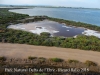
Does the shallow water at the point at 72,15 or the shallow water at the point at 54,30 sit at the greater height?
the shallow water at the point at 54,30

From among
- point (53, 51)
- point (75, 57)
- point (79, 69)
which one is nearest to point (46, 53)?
point (53, 51)

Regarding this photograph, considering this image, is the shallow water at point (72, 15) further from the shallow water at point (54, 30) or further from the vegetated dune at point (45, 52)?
the vegetated dune at point (45, 52)

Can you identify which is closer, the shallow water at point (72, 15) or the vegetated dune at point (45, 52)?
the vegetated dune at point (45, 52)

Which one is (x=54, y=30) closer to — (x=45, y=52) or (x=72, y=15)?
(x=45, y=52)

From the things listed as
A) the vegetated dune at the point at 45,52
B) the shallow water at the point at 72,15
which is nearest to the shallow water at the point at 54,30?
the vegetated dune at the point at 45,52

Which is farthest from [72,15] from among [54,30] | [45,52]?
[45,52]

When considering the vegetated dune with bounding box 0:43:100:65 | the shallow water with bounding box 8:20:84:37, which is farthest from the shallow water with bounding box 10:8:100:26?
the vegetated dune with bounding box 0:43:100:65

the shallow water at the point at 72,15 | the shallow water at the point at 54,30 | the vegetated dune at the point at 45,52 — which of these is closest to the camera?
the vegetated dune at the point at 45,52

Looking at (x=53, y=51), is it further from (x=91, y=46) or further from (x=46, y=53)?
(x=91, y=46)

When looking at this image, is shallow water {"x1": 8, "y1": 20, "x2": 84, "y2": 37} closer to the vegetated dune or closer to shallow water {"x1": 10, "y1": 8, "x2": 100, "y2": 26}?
the vegetated dune
